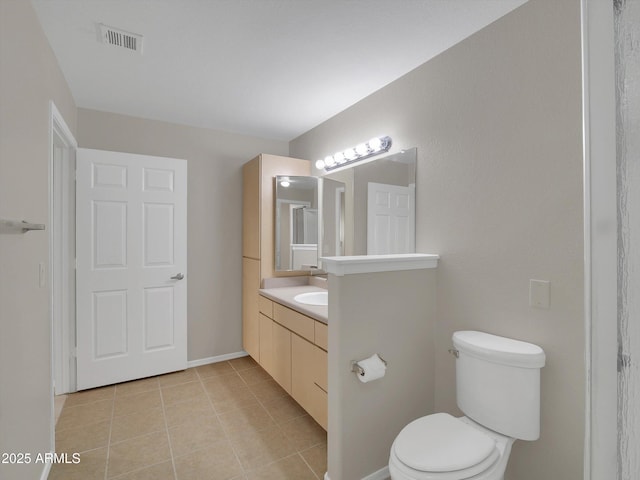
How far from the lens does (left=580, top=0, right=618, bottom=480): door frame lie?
0.42 metres

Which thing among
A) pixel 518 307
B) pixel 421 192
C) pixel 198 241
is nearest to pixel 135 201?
pixel 198 241

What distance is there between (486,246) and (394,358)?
0.78 m

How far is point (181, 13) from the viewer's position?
61.8 inches

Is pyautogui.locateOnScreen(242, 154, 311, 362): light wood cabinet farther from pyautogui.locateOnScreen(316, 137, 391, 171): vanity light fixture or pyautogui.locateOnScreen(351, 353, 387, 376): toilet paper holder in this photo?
pyautogui.locateOnScreen(351, 353, 387, 376): toilet paper holder

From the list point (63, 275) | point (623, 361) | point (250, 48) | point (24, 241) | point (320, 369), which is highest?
point (250, 48)

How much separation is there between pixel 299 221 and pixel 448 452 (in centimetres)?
220

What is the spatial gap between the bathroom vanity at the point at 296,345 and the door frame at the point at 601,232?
1.47m

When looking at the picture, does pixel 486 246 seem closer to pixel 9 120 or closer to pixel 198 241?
pixel 9 120

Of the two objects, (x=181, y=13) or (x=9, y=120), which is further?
(x=181, y=13)

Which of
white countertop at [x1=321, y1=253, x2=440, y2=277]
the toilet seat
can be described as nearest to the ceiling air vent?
white countertop at [x1=321, y1=253, x2=440, y2=277]

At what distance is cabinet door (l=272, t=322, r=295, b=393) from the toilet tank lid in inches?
47.8

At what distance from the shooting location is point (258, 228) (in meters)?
3.01

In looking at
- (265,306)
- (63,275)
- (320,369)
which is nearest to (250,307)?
(265,306)

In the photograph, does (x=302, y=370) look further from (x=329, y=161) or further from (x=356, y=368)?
(x=329, y=161)
